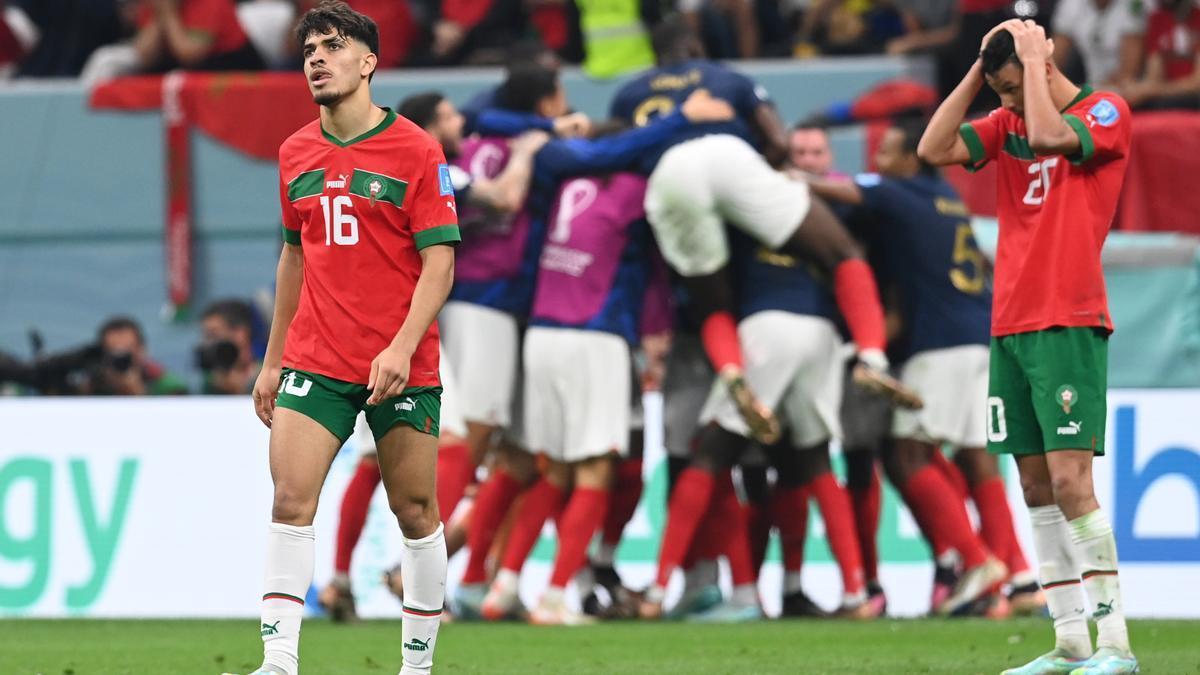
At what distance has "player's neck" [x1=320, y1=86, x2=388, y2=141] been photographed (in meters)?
5.88

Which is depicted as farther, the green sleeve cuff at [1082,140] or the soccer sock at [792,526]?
the soccer sock at [792,526]

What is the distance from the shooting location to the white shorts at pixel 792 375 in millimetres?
9492

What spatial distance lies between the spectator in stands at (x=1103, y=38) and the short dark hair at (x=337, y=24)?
854 cm

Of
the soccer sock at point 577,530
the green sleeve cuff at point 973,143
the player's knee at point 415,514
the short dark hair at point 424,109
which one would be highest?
the short dark hair at point 424,109

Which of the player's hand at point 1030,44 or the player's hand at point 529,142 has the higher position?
the player's hand at point 529,142

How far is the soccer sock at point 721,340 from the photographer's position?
9336 millimetres

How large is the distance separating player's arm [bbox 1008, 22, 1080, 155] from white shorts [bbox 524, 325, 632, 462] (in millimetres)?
A: 3480

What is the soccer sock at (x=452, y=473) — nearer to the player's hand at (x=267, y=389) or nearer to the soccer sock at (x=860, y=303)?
the soccer sock at (x=860, y=303)

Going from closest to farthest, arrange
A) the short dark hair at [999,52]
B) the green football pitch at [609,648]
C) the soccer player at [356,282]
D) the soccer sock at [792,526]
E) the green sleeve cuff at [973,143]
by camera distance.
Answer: the soccer player at [356,282] → the short dark hair at [999,52] → the green sleeve cuff at [973,143] → the green football pitch at [609,648] → the soccer sock at [792,526]

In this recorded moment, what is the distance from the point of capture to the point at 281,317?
6.18 metres

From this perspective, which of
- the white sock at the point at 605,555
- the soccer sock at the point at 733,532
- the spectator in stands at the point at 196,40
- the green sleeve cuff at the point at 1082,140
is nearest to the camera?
the green sleeve cuff at the point at 1082,140

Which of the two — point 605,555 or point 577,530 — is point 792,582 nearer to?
point 605,555

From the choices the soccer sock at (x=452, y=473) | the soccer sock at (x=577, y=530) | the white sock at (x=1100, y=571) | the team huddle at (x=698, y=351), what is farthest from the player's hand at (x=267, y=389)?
the soccer sock at (x=577, y=530)

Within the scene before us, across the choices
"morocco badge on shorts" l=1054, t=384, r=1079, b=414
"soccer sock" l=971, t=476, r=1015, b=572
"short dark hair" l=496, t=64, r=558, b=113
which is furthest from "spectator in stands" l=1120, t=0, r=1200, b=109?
"morocco badge on shorts" l=1054, t=384, r=1079, b=414
